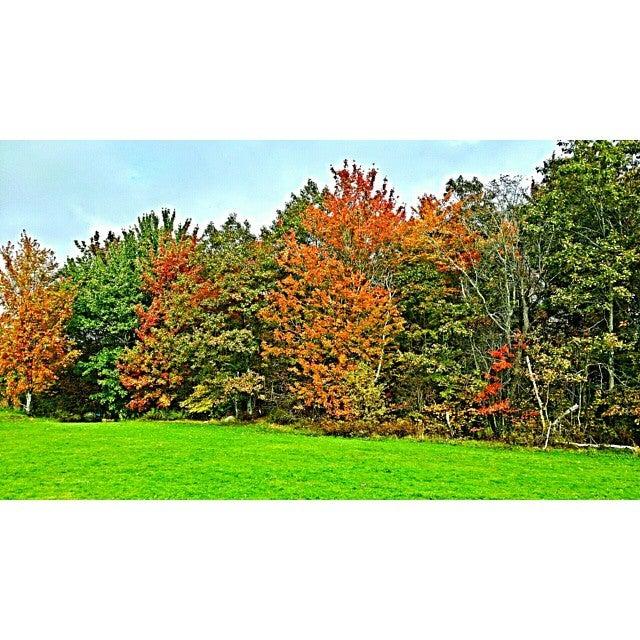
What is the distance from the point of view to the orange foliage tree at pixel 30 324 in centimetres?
702

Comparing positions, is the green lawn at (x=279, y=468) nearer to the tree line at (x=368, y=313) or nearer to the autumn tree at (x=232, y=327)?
the tree line at (x=368, y=313)

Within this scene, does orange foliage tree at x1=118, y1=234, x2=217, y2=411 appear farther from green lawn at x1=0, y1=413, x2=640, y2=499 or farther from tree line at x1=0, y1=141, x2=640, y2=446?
green lawn at x1=0, y1=413, x2=640, y2=499

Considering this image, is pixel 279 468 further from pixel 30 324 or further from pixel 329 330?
pixel 30 324

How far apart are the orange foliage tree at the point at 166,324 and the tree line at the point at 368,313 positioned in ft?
0.07

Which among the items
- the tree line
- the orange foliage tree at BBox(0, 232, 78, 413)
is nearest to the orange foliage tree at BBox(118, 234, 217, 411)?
the tree line

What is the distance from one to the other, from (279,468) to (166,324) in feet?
7.98

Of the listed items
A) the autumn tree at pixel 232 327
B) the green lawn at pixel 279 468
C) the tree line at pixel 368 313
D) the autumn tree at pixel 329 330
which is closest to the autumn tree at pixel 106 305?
the tree line at pixel 368 313

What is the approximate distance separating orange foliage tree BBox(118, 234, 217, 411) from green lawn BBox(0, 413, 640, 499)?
0.73 metres

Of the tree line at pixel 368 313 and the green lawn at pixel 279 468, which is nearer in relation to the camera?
the green lawn at pixel 279 468

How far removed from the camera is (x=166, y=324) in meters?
7.69

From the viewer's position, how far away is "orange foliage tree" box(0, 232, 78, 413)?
23.0 ft
